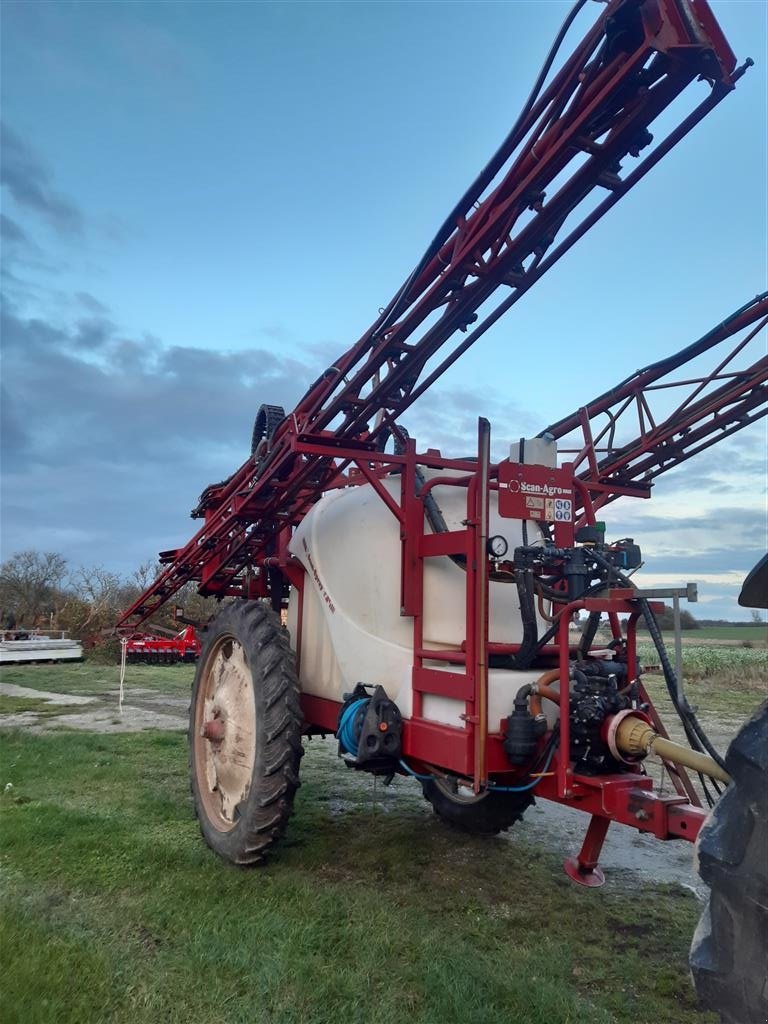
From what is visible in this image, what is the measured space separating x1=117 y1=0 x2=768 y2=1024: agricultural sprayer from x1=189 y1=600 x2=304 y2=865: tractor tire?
2cm

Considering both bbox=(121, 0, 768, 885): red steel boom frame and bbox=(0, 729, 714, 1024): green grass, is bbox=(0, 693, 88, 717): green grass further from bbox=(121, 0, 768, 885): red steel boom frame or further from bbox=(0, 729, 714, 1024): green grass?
bbox=(121, 0, 768, 885): red steel boom frame

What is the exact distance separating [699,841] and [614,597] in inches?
51.7

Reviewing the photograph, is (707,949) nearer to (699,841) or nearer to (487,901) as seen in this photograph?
(699,841)

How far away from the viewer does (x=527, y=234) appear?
3.47 metres

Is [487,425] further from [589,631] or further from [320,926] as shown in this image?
[320,926]

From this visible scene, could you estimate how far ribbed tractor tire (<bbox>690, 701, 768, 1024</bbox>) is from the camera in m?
1.81

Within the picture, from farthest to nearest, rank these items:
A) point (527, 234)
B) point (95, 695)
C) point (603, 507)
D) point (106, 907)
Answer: point (95, 695), point (603, 507), point (106, 907), point (527, 234)

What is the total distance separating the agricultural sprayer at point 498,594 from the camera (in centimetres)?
279

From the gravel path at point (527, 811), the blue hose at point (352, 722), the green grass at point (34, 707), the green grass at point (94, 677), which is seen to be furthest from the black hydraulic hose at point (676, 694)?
the green grass at point (94, 677)

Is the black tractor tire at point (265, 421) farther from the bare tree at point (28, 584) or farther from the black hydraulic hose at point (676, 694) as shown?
the bare tree at point (28, 584)

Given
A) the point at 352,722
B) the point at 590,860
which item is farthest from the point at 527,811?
the point at 352,722

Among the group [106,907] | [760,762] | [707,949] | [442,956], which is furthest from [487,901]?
[760,762]

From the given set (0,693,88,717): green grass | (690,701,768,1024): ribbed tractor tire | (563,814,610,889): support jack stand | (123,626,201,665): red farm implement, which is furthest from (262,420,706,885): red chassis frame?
(123,626,201,665): red farm implement

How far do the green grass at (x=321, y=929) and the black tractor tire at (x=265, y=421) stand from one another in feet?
9.39
